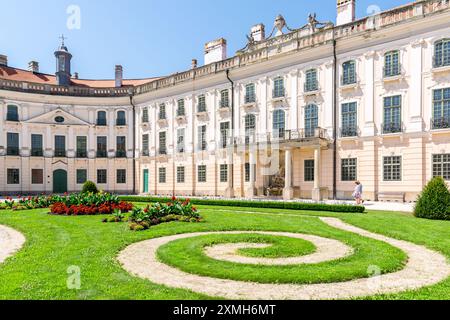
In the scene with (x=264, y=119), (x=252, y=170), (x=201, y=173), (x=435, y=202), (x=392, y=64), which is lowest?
(x=435, y=202)

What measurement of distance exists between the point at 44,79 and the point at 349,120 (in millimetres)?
39341

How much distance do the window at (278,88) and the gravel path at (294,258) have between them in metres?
22.2

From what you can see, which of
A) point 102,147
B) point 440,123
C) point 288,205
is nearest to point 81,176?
point 102,147

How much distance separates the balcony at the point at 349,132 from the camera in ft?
92.6

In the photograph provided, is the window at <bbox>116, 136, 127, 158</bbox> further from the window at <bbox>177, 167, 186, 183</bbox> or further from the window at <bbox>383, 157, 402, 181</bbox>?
the window at <bbox>383, 157, 402, 181</bbox>

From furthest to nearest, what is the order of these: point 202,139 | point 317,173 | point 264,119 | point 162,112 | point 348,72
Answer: point 162,112 → point 202,139 → point 264,119 → point 317,173 → point 348,72

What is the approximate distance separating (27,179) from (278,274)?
139ft

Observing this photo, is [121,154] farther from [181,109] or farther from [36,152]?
[181,109]

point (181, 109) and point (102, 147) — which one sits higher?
point (181, 109)

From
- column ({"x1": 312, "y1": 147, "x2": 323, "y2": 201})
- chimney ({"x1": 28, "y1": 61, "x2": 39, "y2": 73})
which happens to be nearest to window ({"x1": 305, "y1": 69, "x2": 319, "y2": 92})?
column ({"x1": 312, "y1": 147, "x2": 323, "y2": 201})

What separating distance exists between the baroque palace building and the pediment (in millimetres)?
126

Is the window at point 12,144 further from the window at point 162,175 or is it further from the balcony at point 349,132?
the balcony at point 349,132

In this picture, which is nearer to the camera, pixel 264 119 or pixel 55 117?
pixel 264 119

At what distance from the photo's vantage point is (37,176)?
140 feet
